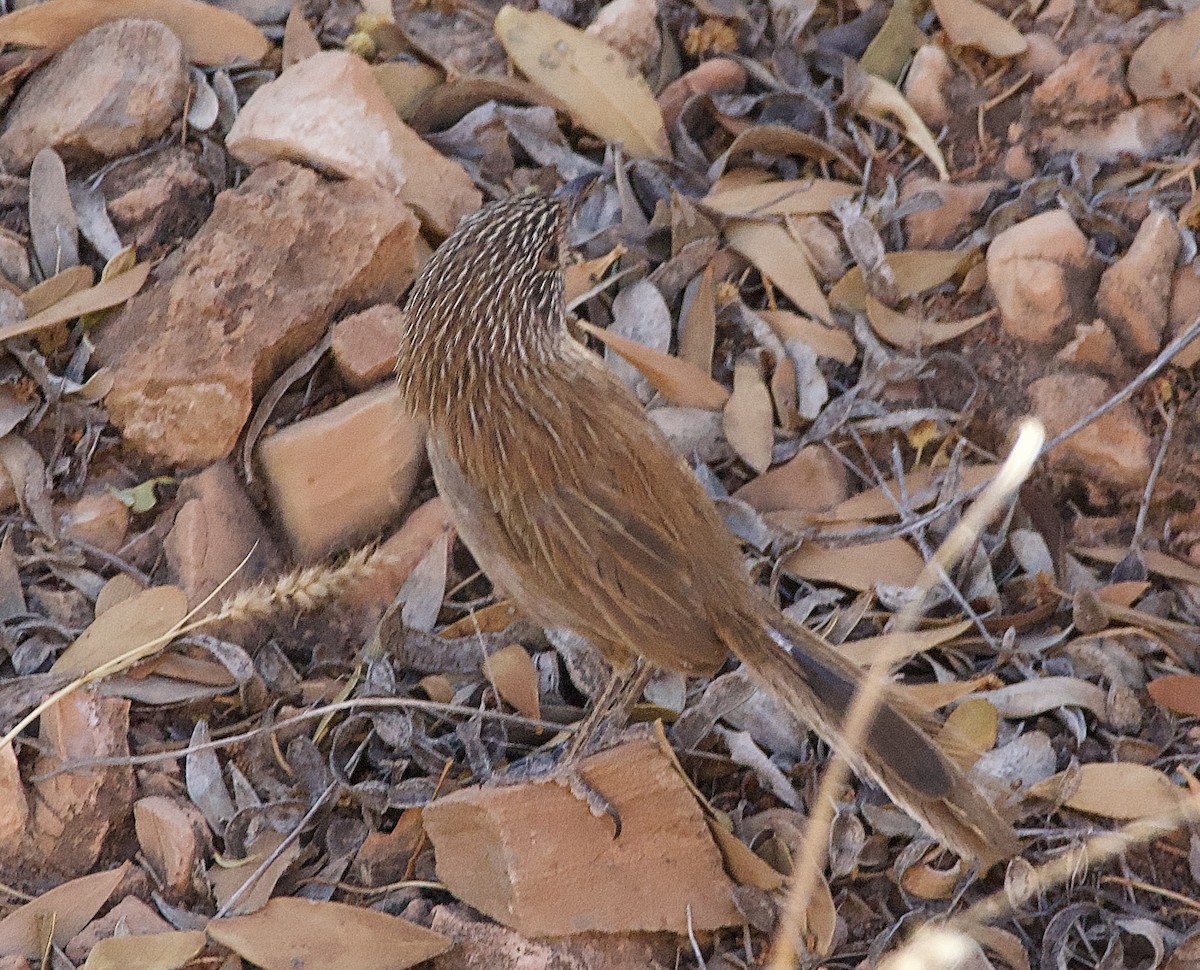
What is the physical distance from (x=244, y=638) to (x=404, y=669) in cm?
49

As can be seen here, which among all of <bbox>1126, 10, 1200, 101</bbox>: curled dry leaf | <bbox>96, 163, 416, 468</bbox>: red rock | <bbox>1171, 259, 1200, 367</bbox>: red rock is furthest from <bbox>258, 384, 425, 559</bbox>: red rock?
<bbox>1126, 10, 1200, 101</bbox>: curled dry leaf

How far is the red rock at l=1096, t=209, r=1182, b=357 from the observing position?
468 cm

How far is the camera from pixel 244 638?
4418 millimetres

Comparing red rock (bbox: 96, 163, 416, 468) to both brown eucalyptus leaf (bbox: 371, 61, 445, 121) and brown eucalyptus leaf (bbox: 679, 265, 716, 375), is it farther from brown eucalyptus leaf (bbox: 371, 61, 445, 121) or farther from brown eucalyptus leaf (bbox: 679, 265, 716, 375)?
brown eucalyptus leaf (bbox: 679, 265, 716, 375)

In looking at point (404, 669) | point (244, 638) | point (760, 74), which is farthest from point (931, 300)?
point (244, 638)

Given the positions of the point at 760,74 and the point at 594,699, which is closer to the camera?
the point at 594,699

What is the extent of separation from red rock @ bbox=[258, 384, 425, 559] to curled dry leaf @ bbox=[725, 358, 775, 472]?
3.40 feet

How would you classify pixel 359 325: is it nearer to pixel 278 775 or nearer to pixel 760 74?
pixel 278 775

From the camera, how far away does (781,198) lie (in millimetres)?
5227

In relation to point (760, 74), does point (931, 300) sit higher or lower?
lower

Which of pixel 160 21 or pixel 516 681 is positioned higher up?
pixel 160 21

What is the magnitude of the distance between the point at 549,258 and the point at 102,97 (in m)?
1.65

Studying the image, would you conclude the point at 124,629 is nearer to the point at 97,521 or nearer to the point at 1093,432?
the point at 97,521

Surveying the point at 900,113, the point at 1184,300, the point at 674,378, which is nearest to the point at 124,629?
the point at 674,378
